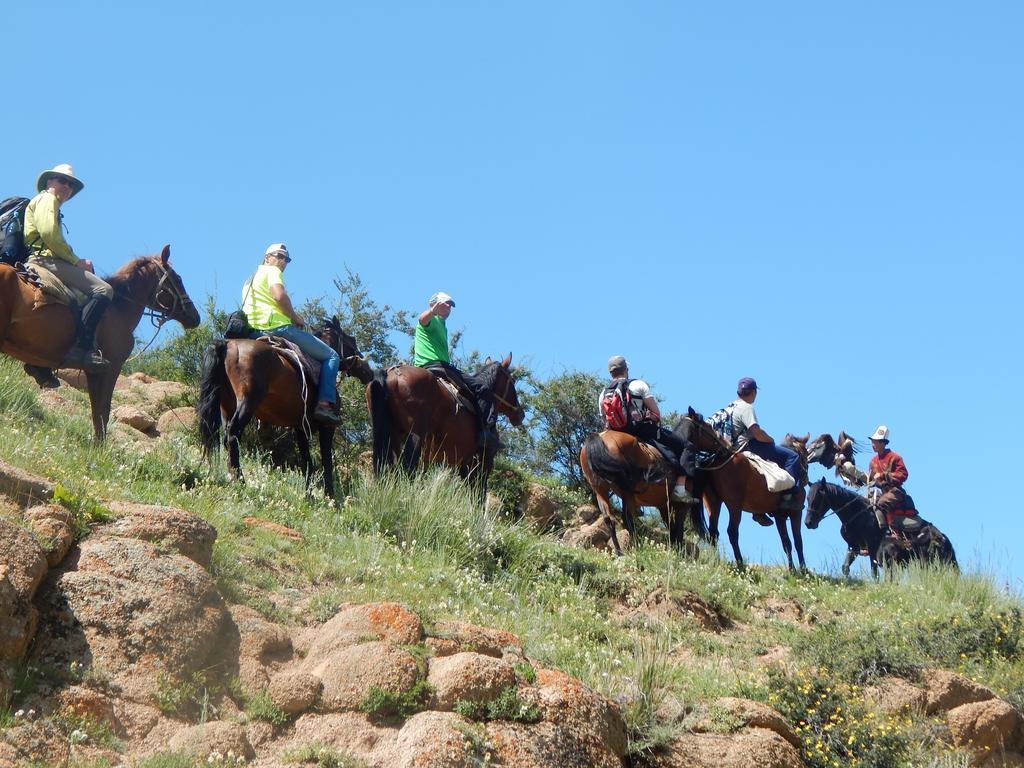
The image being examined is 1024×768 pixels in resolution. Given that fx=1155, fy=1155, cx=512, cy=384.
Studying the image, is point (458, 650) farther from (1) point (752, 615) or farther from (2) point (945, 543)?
(2) point (945, 543)

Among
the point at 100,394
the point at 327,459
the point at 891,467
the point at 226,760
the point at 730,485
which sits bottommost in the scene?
the point at 226,760

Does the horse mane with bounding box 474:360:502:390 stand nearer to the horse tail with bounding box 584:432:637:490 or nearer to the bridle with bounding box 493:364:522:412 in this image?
the bridle with bounding box 493:364:522:412

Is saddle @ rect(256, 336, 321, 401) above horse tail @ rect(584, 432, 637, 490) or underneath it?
underneath

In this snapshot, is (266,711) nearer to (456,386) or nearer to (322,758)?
(322,758)

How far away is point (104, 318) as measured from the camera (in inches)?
539

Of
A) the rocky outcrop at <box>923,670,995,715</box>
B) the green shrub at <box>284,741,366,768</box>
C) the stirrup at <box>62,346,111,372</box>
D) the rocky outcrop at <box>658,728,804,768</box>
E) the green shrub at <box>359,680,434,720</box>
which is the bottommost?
the green shrub at <box>284,741,366,768</box>

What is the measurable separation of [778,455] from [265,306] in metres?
8.71

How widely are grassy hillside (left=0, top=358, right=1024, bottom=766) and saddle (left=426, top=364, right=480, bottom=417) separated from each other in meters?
2.62

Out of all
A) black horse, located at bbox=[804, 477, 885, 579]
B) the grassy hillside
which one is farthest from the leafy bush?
black horse, located at bbox=[804, 477, 885, 579]

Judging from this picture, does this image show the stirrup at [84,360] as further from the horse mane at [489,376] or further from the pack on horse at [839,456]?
the pack on horse at [839,456]

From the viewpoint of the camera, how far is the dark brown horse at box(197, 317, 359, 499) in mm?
13281

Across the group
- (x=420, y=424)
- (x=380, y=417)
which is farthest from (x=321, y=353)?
(x=420, y=424)

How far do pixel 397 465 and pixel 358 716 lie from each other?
662cm

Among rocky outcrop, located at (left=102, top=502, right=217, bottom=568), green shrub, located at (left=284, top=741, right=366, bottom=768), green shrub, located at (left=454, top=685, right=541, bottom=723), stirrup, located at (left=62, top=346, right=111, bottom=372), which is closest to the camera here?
green shrub, located at (left=284, top=741, right=366, bottom=768)
